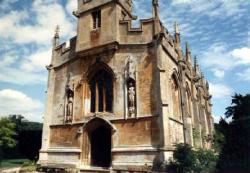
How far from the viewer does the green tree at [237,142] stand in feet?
33.4

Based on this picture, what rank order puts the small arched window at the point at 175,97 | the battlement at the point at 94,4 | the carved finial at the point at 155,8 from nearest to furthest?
the carved finial at the point at 155,8, the small arched window at the point at 175,97, the battlement at the point at 94,4

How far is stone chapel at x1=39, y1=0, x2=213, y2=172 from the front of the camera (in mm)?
15197

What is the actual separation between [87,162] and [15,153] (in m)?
16.2

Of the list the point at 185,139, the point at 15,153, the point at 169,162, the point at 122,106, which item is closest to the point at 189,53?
the point at 185,139

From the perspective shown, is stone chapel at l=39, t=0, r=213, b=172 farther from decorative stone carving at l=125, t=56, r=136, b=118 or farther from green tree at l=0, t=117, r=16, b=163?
green tree at l=0, t=117, r=16, b=163


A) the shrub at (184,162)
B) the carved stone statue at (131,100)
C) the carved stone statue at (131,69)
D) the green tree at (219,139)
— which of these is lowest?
the shrub at (184,162)

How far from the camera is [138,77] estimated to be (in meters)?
16.2

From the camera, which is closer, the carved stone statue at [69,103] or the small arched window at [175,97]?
the carved stone statue at [69,103]

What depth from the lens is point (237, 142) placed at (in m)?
10.7

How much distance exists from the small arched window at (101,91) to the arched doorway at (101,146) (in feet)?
4.52

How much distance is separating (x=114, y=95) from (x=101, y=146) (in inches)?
149

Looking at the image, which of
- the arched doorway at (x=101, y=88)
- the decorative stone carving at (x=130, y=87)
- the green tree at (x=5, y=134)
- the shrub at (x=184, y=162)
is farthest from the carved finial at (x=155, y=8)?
the green tree at (x=5, y=134)

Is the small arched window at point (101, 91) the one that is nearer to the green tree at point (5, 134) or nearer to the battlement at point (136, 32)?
the battlement at point (136, 32)

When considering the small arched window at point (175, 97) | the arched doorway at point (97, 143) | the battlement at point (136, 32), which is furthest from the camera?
the small arched window at point (175, 97)
